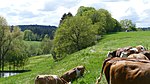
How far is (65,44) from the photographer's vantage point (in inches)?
2606

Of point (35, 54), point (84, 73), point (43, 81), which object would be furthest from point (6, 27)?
point (35, 54)

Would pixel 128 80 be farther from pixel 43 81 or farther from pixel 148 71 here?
pixel 43 81

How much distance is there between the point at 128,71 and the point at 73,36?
60.2 meters

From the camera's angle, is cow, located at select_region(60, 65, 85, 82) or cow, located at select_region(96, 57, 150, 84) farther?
cow, located at select_region(60, 65, 85, 82)

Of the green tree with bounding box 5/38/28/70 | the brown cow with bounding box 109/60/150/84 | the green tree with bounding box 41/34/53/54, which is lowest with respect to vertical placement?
the green tree with bounding box 41/34/53/54

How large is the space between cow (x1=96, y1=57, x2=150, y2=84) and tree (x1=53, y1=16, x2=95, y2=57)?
2277 inches

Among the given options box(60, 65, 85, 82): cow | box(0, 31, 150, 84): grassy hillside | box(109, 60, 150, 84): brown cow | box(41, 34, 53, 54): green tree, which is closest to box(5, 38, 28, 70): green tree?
box(0, 31, 150, 84): grassy hillside

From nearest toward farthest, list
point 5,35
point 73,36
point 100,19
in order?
point 73,36
point 5,35
point 100,19

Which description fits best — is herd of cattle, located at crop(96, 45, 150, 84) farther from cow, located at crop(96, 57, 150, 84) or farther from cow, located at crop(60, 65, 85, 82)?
cow, located at crop(60, 65, 85, 82)

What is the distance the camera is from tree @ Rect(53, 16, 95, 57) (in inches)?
2633

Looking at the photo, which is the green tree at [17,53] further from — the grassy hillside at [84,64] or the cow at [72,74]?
the cow at [72,74]

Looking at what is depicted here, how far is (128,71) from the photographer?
25.2ft

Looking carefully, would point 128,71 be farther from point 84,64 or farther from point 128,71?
point 84,64

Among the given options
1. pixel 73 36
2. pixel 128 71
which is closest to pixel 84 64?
pixel 128 71
